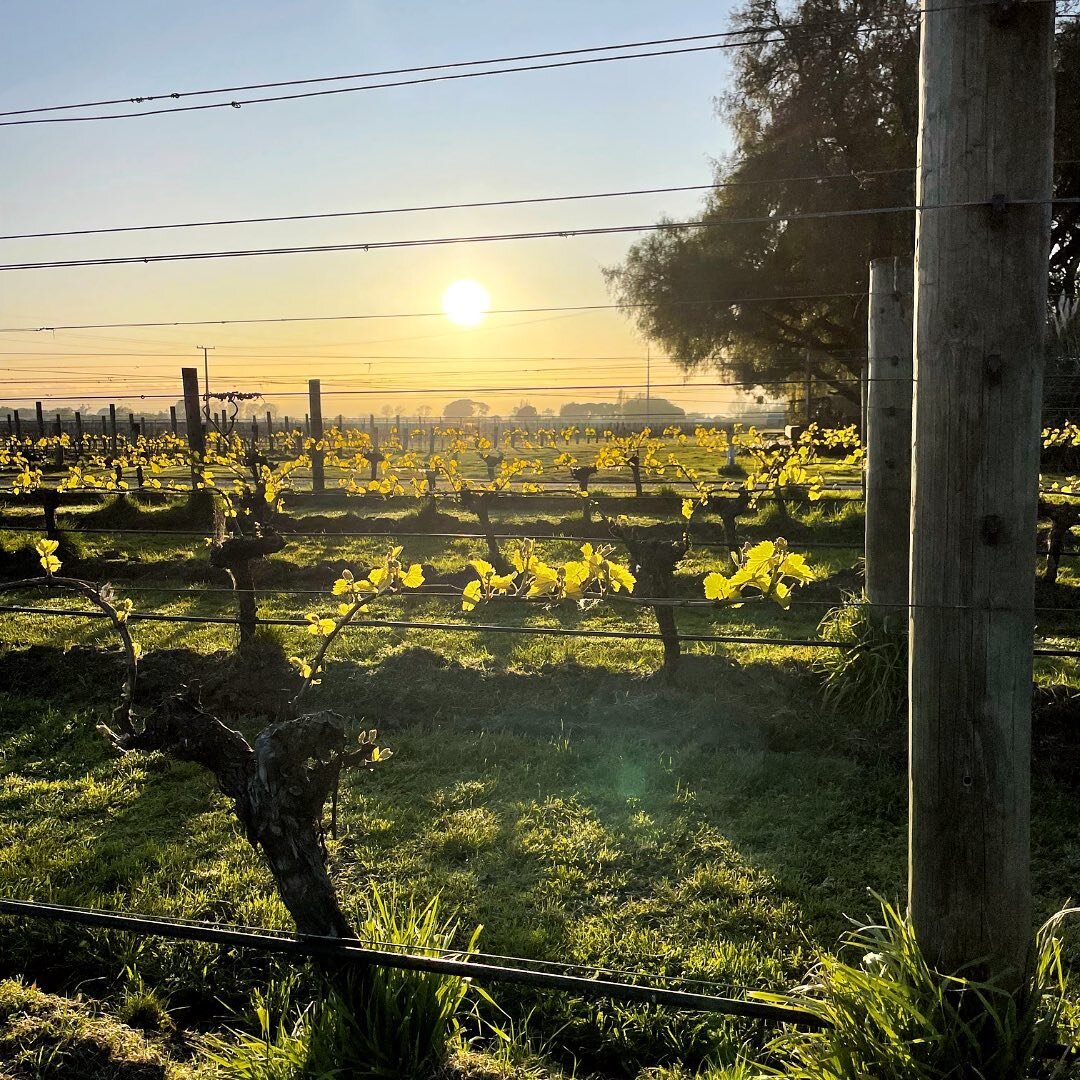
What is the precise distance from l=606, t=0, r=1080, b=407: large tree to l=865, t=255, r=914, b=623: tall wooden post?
12316mm

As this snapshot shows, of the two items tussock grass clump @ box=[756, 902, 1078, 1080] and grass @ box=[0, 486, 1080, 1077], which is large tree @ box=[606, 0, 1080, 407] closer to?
grass @ box=[0, 486, 1080, 1077]

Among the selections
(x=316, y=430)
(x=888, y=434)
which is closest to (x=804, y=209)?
(x=316, y=430)

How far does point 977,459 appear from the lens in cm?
196

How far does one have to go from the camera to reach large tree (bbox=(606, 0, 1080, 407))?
1867 centimetres

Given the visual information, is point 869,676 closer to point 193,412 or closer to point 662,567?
point 662,567

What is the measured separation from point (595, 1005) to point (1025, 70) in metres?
2.81

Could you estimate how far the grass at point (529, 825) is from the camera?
292cm

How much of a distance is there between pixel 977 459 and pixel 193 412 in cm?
1296

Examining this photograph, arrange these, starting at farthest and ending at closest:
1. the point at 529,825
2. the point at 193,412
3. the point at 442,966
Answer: the point at 193,412, the point at 529,825, the point at 442,966

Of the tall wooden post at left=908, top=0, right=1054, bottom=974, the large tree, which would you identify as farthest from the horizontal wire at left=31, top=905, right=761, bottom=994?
the large tree

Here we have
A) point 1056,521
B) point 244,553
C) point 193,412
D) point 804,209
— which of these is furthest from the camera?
point 804,209

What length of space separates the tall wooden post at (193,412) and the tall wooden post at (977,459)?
1257cm

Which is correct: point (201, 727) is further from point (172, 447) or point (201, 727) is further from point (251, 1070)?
point (172, 447)

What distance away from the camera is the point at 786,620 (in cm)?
730
